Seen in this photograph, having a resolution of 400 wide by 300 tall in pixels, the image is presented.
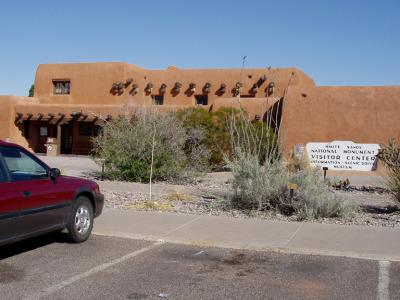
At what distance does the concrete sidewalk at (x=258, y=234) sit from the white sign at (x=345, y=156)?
42.8 feet

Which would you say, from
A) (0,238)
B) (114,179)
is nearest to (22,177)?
(0,238)

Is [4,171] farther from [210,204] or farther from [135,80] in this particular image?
[135,80]

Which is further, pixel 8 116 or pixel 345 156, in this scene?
pixel 8 116

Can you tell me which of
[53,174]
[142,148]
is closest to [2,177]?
[53,174]

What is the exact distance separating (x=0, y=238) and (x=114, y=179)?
11.2 metres

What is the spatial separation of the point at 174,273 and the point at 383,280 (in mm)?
2492

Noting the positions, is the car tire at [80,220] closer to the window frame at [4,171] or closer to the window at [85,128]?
the window frame at [4,171]

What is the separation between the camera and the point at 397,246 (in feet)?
28.9

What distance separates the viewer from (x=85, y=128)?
35344 millimetres

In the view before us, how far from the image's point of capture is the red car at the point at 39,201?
7121mm

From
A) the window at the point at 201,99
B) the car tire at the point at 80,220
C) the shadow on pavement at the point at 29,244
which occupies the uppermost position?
the window at the point at 201,99

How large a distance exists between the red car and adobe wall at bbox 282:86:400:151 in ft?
53.9

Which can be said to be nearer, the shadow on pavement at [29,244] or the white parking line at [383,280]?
the white parking line at [383,280]

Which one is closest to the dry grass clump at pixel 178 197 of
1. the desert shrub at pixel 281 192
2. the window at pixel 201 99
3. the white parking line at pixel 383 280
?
the desert shrub at pixel 281 192
